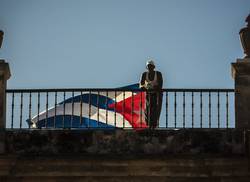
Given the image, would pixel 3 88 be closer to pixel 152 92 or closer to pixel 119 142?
pixel 119 142

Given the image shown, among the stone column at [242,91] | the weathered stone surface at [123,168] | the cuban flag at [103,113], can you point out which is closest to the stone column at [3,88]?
the weathered stone surface at [123,168]

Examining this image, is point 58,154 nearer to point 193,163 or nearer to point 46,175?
point 46,175

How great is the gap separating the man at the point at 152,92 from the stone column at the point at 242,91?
1366 millimetres

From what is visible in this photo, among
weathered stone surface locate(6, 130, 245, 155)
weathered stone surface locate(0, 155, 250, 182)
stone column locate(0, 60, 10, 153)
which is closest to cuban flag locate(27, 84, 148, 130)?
stone column locate(0, 60, 10, 153)

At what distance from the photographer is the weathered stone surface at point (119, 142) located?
1973cm

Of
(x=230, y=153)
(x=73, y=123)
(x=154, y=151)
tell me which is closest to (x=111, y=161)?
(x=154, y=151)

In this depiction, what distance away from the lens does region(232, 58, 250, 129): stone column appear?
788 inches

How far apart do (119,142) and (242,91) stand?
7.28 feet

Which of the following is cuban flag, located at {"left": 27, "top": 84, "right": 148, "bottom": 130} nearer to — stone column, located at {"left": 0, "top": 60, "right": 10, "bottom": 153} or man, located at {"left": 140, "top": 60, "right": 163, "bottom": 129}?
man, located at {"left": 140, "top": 60, "right": 163, "bottom": 129}

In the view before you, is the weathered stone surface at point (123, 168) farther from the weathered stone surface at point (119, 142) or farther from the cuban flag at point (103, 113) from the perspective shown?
the cuban flag at point (103, 113)

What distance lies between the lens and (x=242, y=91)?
20.1 meters

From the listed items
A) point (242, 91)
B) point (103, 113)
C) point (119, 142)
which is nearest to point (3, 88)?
point (119, 142)

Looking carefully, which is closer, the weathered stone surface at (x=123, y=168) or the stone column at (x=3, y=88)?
the weathered stone surface at (x=123, y=168)

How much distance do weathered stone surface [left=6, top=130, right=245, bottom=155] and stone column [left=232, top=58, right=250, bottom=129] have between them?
0.33m
